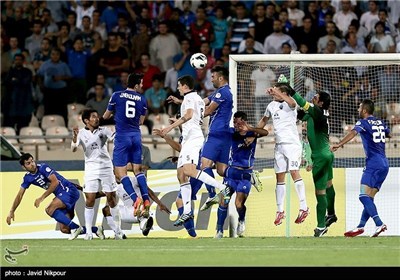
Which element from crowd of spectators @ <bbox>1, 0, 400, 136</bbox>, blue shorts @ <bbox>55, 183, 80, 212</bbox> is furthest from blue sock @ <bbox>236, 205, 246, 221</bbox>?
crowd of spectators @ <bbox>1, 0, 400, 136</bbox>

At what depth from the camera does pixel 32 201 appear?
864 inches

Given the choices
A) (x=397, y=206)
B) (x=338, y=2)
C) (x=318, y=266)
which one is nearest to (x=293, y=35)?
(x=338, y=2)

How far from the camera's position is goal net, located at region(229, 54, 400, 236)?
21.0 metres

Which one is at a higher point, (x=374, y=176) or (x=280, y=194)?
(x=374, y=176)

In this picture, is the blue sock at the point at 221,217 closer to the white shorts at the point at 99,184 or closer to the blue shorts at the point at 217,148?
the blue shorts at the point at 217,148

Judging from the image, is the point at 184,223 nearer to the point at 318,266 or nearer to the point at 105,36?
the point at 318,266

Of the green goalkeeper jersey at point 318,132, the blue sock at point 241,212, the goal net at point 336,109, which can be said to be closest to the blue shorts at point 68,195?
the blue sock at point 241,212

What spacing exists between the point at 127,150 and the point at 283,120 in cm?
232

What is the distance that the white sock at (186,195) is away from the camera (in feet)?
63.4

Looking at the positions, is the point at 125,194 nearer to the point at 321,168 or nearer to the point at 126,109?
the point at 126,109

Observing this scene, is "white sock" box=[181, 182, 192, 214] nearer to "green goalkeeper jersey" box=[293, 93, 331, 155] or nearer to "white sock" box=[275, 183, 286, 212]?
"white sock" box=[275, 183, 286, 212]

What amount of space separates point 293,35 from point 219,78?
734 centimetres

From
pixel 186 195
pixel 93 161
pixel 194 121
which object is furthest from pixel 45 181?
pixel 194 121

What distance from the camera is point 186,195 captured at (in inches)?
764
